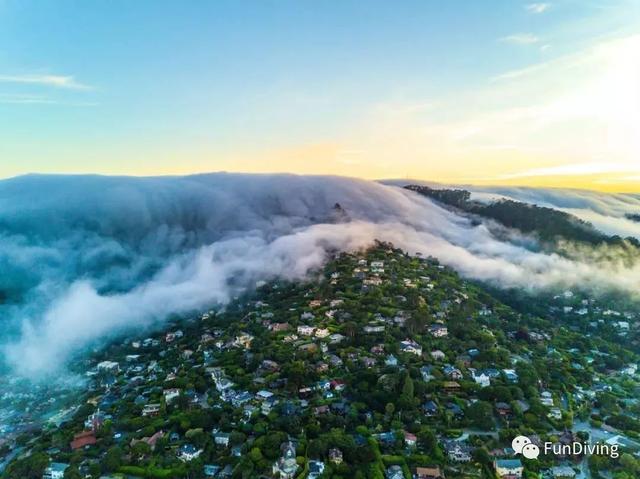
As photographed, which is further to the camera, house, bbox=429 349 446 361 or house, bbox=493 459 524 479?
house, bbox=429 349 446 361

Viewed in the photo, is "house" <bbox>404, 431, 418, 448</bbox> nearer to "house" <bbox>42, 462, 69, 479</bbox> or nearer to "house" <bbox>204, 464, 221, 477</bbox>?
"house" <bbox>204, 464, 221, 477</bbox>

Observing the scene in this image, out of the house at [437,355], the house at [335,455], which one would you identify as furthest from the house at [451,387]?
the house at [335,455]

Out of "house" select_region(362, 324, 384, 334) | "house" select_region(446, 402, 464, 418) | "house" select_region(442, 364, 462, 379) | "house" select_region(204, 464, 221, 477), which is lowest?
"house" select_region(446, 402, 464, 418)

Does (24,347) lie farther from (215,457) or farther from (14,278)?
(215,457)

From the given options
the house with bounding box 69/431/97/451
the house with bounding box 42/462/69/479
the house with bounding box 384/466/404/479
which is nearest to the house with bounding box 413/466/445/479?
the house with bounding box 384/466/404/479

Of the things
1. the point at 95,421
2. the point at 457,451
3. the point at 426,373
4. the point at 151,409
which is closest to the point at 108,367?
the point at 95,421

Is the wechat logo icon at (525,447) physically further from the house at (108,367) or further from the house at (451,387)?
the house at (108,367)
